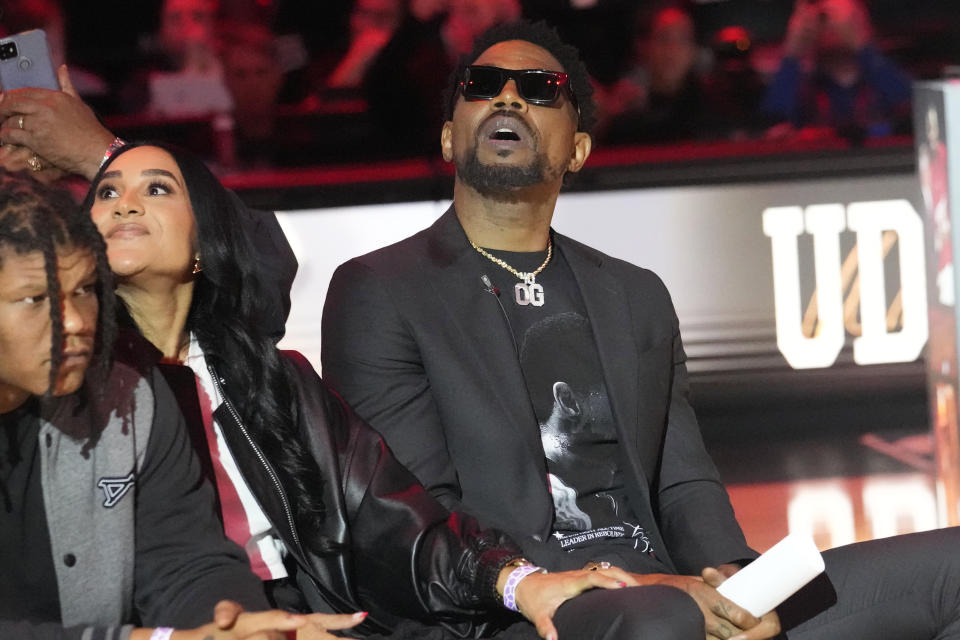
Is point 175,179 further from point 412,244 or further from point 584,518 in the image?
point 584,518

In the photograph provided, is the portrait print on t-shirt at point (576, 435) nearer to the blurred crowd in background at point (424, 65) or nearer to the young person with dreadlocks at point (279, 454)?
the young person with dreadlocks at point (279, 454)

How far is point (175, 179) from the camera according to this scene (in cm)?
258

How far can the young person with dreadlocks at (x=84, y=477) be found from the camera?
6.30 ft

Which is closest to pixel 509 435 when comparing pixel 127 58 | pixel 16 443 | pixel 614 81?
pixel 16 443

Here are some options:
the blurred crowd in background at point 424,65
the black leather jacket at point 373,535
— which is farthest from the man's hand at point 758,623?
the blurred crowd in background at point 424,65

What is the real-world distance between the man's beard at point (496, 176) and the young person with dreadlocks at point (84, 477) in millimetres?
1025

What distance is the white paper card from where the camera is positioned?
2.19 metres

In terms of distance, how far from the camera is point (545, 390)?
9.05 ft

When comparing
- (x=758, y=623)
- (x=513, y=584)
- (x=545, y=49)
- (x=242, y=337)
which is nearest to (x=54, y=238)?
(x=242, y=337)

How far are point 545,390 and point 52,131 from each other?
3.78ft

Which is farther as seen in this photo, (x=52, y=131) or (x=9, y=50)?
(x=9, y=50)

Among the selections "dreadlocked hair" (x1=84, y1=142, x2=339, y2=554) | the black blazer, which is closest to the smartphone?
"dreadlocked hair" (x1=84, y1=142, x2=339, y2=554)

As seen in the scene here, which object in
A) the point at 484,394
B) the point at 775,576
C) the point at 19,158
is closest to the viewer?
the point at 775,576

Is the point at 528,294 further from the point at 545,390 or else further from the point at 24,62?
the point at 24,62
